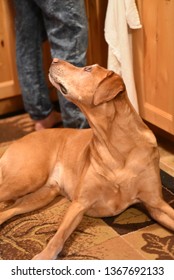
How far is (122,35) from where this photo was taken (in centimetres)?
216

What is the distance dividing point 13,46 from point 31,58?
218 millimetres

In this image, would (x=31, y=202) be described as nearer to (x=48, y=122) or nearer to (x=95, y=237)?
(x=95, y=237)

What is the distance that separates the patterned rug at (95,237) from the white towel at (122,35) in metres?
0.62

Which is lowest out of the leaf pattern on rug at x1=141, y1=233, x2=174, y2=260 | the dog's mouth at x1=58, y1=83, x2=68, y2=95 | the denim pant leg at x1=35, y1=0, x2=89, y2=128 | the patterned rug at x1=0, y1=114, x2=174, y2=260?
the leaf pattern on rug at x1=141, y1=233, x2=174, y2=260

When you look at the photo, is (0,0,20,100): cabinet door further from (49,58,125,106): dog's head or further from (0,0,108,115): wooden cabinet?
(49,58,125,106): dog's head

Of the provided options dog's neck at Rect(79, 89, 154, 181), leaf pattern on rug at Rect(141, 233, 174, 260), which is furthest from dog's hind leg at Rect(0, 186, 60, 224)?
leaf pattern on rug at Rect(141, 233, 174, 260)

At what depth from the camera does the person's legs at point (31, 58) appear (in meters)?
2.40

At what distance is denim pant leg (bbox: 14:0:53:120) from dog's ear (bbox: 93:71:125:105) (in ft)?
3.42

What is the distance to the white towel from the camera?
2.12 metres

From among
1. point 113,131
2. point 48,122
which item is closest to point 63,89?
point 113,131

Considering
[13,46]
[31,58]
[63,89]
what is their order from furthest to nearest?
[13,46]
[31,58]
[63,89]

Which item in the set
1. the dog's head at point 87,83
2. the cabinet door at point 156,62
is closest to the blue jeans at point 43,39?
the cabinet door at point 156,62

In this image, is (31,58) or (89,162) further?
(31,58)

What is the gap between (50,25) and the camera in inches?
87.7
